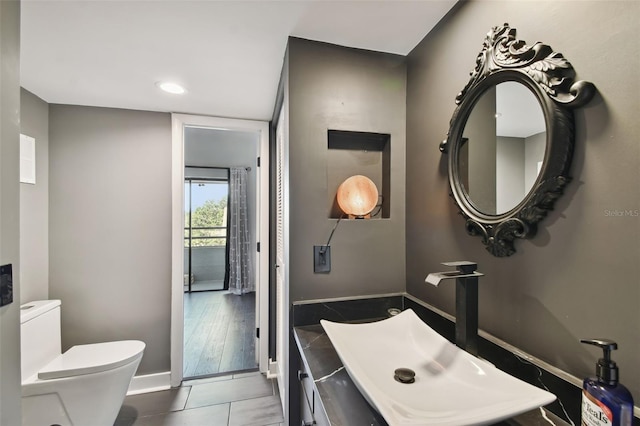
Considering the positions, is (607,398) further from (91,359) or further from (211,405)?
(91,359)

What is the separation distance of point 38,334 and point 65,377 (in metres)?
0.39

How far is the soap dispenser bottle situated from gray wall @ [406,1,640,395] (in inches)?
4.9

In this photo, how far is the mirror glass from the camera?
79 cm

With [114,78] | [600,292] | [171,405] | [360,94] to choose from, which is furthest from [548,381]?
[114,78]

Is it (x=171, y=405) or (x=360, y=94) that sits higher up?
(x=360, y=94)

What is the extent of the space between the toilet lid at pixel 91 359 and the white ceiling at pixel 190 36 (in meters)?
1.73

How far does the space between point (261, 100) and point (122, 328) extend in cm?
208

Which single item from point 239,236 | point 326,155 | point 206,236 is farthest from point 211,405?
point 206,236

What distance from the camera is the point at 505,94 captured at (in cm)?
89

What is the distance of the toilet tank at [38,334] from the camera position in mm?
1568

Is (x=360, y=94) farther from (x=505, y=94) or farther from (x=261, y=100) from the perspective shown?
(x=261, y=100)

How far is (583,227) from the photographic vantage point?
0.68 m

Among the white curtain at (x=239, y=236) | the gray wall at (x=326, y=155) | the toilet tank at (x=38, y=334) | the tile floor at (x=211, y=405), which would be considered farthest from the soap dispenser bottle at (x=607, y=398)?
the white curtain at (x=239, y=236)

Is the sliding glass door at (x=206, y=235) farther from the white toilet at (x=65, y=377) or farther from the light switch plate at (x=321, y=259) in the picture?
the light switch plate at (x=321, y=259)
